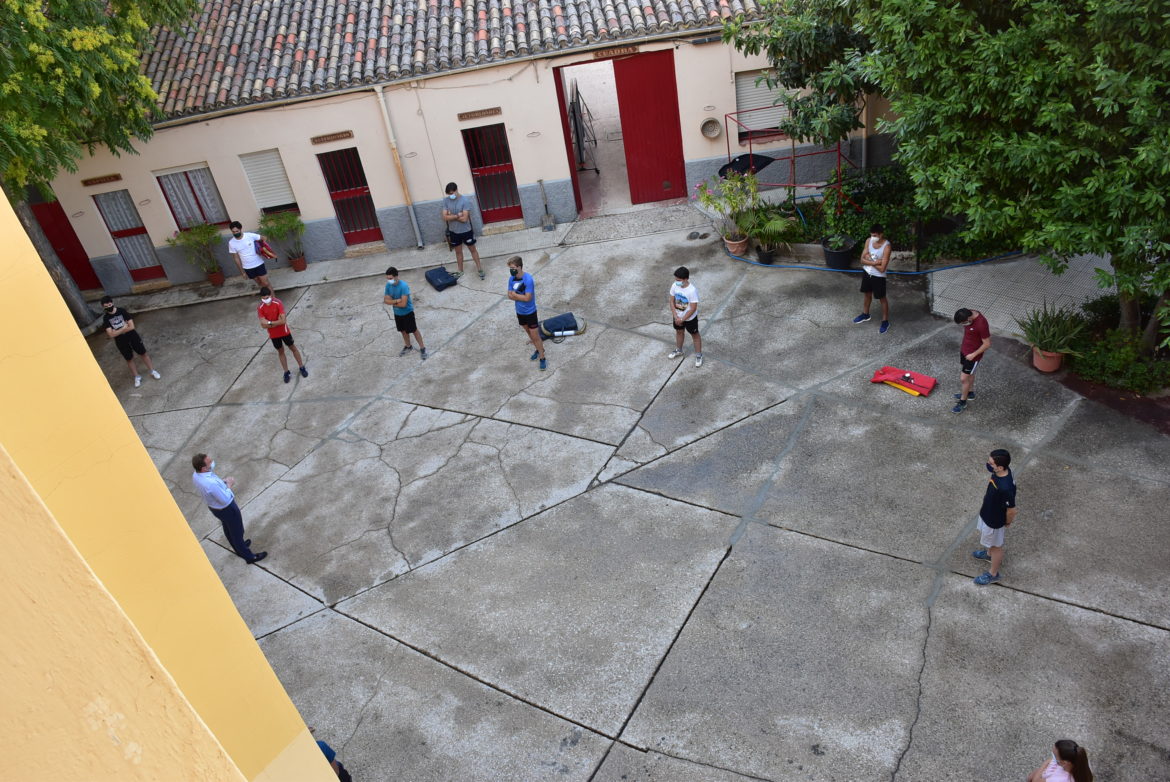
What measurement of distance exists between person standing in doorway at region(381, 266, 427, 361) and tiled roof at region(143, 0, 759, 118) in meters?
5.08

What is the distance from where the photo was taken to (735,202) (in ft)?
46.3

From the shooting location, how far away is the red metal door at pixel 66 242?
17.4m

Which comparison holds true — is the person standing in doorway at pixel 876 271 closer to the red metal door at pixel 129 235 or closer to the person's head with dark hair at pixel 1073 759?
the person's head with dark hair at pixel 1073 759

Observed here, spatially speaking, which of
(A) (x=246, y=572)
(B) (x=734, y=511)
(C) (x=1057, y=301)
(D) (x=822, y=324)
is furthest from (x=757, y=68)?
(A) (x=246, y=572)

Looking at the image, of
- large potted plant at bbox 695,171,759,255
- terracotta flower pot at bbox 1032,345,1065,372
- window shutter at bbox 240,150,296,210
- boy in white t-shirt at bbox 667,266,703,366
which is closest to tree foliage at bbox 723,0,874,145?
large potted plant at bbox 695,171,759,255

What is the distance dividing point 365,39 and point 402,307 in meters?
6.65

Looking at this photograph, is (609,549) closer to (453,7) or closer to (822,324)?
(822,324)

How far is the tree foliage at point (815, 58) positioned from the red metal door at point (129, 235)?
12422mm

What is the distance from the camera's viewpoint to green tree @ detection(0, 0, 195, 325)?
11398 mm

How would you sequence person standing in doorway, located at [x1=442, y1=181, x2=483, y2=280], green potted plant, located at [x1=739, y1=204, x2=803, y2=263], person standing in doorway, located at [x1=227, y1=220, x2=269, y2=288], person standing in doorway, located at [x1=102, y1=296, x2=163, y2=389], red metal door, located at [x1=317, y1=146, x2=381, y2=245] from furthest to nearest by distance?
red metal door, located at [x1=317, y1=146, x2=381, y2=245], person standing in doorway, located at [x1=227, y1=220, x2=269, y2=288], person standing in doorway, located at [x1=442, y1=181, x2=483, y2=280], green potted plant, located at [x1=739, y1=204, x2=803, y2=263], person standing in doorway, located at [x1=102, y1=296, x2=163, y2=389]

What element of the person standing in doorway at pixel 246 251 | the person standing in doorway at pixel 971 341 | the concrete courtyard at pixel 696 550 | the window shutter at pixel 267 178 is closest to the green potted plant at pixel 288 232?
the window shutter at pixel 267 178

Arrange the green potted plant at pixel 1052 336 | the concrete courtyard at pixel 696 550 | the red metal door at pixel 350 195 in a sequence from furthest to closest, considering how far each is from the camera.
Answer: the red metal door at pixel 350 195
the green potted plant at pixel 1052 336
the concrete courtyard at pixel 696 550

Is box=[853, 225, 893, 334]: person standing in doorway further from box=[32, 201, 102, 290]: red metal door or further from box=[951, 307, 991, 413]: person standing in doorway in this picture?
box=[32, 201, 102, 290]: red metal door

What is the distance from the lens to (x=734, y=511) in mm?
Answer: 9492
